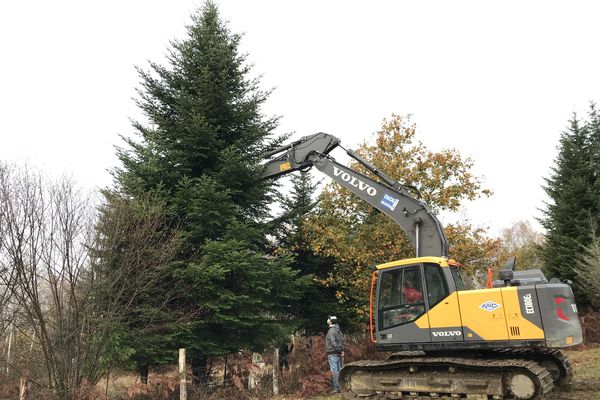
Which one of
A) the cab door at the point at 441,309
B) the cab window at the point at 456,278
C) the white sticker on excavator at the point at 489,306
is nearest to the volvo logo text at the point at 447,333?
the cab door at the point at 441,309

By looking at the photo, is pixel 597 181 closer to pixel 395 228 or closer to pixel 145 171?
pixel 395 228

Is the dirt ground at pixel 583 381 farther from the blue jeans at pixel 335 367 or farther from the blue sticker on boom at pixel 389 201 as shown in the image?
the blue sticker on boom at pixel 389 201

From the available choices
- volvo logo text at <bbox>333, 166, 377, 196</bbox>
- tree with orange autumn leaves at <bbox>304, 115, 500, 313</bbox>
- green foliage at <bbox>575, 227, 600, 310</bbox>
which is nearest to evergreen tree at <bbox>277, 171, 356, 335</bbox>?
tree with orange autumn leaves at <bbox>304, 115, 500, 313</bbox>

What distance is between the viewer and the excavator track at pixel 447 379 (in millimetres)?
7902

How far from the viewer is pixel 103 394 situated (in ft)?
28.3

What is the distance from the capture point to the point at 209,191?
11.3 meters

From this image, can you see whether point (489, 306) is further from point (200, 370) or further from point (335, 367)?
point (200, 370)

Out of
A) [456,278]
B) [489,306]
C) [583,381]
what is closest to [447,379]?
[489,306]

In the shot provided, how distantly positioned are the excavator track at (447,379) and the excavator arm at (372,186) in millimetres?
2354

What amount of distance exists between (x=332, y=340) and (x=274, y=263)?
277cm

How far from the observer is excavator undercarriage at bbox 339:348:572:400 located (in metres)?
7.94

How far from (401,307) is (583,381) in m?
5.45

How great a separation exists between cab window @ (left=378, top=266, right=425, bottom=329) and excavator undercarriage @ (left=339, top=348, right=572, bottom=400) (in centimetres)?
85

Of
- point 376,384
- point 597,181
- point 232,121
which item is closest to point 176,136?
point 232,121
